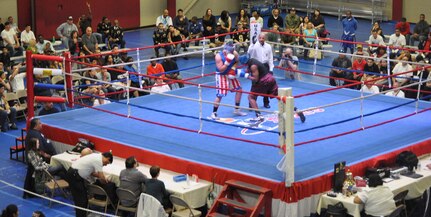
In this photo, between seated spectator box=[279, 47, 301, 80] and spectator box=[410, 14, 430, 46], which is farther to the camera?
spectator box=[410, 14, 430, 46]

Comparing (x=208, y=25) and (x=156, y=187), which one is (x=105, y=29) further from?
(x=156, y=187)

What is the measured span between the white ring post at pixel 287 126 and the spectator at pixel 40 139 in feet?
13.5

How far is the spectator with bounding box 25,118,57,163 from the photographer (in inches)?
509

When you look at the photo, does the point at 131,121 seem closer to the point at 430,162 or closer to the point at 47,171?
the point at 47,171

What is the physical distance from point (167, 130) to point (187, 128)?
35 cm

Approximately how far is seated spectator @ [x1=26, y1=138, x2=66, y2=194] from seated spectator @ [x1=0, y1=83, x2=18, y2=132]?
127 inches

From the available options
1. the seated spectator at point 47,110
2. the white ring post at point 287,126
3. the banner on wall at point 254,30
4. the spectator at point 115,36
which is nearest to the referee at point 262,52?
the banner on wall at point 254,30

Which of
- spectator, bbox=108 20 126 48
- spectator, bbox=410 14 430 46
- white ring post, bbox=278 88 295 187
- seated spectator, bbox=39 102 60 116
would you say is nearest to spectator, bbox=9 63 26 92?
seated spectator, bbox=39 102 60 116

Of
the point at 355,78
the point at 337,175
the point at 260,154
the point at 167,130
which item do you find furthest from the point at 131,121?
the point at 355,78

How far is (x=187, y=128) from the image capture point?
1332 cm

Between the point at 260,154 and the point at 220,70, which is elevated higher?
the point at 220,70

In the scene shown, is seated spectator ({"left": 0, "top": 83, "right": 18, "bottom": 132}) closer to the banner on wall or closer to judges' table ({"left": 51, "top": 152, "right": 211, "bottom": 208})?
judges' table ({"left": 51, "top": 152, "right": 211, "bottom": 208})

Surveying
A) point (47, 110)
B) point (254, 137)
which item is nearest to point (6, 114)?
point (47, 110)

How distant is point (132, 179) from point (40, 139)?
7.44 ft
